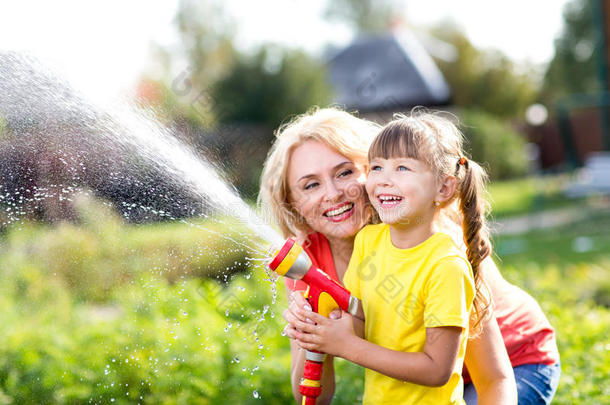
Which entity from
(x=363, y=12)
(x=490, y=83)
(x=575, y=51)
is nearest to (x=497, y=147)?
(x=575, y=51)

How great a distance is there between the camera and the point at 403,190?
2072mm

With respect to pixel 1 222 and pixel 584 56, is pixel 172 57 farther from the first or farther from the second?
pixel 584 56

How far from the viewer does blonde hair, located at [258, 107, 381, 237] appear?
2615 mm

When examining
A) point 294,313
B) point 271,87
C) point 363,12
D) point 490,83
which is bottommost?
point 294,313

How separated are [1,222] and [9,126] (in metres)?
1.00

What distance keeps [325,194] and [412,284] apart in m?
0.62

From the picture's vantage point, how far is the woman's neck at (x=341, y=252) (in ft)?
8.66

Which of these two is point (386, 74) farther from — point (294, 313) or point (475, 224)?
point (294, 313)

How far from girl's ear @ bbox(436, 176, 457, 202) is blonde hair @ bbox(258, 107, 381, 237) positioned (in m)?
0.53

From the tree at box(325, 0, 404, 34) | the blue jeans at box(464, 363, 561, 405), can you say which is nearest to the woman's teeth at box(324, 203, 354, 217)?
the blue jeans at box(464, 363, 561, 405)

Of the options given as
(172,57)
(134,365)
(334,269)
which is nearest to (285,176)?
(334,269)

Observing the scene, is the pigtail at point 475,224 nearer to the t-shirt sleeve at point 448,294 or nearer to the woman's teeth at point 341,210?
the t-shirt sleeve at point 448,294

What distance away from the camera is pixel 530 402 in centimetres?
258

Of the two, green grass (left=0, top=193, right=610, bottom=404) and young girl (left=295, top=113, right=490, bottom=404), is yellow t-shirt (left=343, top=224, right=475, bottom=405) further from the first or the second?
green grass (left=0, top=193, right=610, bottom=404)
